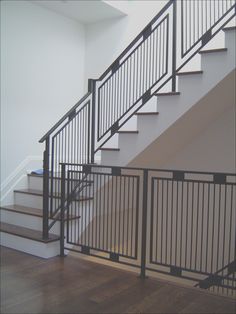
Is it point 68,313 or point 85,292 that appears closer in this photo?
point 68,313

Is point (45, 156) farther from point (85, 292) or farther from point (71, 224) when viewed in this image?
point (85, 292)

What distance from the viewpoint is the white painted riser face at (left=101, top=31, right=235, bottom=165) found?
3693 millimetres

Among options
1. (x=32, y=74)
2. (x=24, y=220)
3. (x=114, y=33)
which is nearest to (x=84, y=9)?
(x=114, y=33)

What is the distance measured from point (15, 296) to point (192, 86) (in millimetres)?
2671

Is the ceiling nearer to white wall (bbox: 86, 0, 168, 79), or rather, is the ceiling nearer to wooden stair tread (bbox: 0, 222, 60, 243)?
white wall (bbox: 86, 0, 168, 79)

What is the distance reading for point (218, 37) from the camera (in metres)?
5.38

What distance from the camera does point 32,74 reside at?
18.9 ft

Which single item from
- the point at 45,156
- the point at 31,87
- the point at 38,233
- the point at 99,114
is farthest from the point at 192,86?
the point at 31,87

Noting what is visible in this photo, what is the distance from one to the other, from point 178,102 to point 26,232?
7.82 feet

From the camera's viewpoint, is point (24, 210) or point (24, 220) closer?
point (24, 220)

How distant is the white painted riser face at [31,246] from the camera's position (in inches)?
158

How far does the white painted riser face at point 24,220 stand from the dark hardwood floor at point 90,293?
596mm

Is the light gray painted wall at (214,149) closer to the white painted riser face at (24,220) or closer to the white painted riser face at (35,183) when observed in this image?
the white painted riser face at (35,183)

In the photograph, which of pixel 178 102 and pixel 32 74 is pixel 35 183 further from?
pixel 178 102
